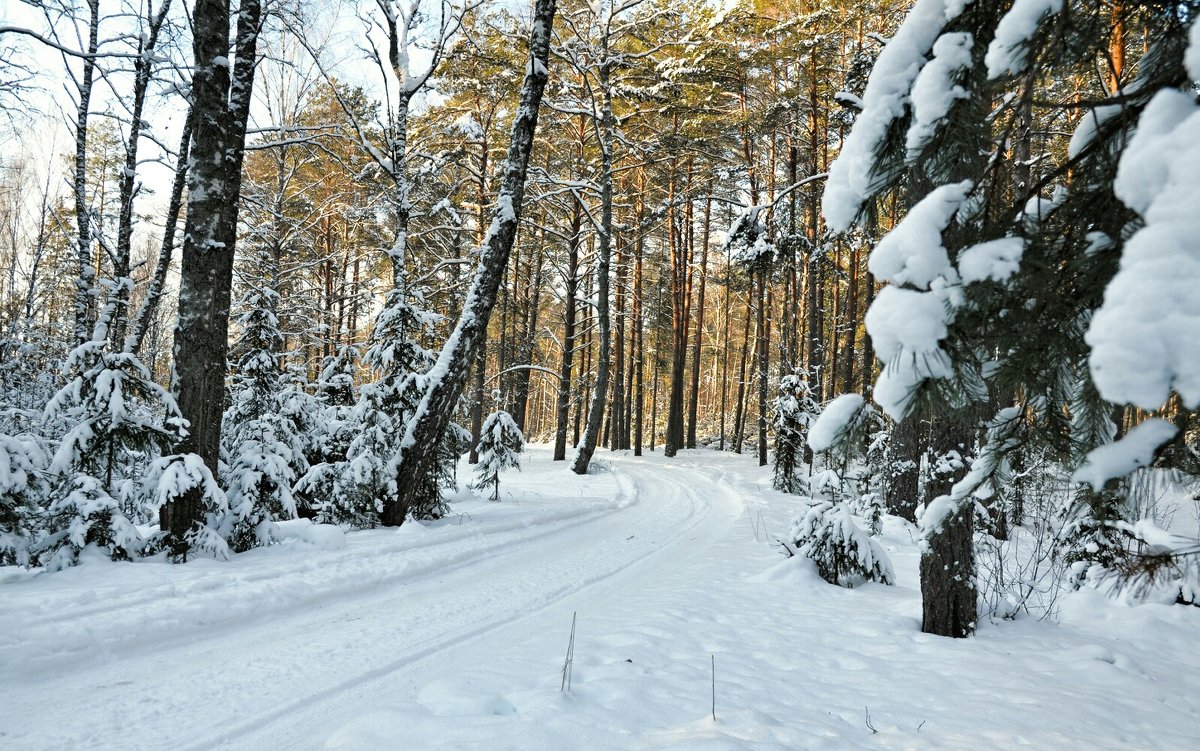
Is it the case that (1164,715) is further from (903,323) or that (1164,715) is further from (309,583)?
(309,583)

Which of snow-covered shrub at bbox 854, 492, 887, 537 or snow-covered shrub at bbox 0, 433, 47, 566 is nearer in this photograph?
snow-covered shrub at bbox 0, 433, 47, 566

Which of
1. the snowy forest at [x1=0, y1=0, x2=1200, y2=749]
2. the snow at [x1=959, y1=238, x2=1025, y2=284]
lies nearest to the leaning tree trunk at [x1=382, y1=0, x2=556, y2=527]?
the snowy forest at [x1=0, y1=0, x2=1200, y2=749]

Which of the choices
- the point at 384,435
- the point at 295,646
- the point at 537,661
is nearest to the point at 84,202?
the point at 384,435

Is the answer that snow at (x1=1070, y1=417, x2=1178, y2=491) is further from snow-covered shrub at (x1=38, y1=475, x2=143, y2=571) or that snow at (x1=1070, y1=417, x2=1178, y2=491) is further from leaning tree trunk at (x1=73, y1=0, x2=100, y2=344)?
leaning tree trunk at (x1=73, y1=0, x2=100, y2=344)

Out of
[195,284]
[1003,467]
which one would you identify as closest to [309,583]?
[195,284]

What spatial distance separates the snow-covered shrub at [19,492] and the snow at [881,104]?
18.6ft

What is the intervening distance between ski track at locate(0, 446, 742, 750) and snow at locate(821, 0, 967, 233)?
3.21 m

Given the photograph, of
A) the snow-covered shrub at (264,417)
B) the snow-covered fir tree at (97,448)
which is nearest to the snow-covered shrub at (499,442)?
the snow-covered shrub at (264,417)

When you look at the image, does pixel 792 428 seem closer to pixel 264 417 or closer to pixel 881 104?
pixel 264 417

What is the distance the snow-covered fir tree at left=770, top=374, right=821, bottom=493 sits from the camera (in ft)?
43.5

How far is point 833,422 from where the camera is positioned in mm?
1738

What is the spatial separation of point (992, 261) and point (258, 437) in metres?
7.45

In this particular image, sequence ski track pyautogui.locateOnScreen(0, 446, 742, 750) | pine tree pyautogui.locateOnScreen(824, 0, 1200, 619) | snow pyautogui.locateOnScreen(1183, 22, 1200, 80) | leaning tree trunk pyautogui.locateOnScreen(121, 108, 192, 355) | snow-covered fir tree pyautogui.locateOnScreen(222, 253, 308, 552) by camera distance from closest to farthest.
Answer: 1. snow pyautogui.locateOnScreen(1183, 22, 1200, 80)
2. pine tree pyautogui.locateOnScreen(824, 0, 1200, 619)
3. ski track pyautogui.locateOnScreen(0, 446, 742, 750)
4. snow-covered fir tree pyautogui.locateOnScreen(222, 253, 308, 552)
5. leaning tree trunk pyautogui.locateOnScreen(121, 108, 192, 355)

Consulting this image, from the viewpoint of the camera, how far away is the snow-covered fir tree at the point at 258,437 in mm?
5688
